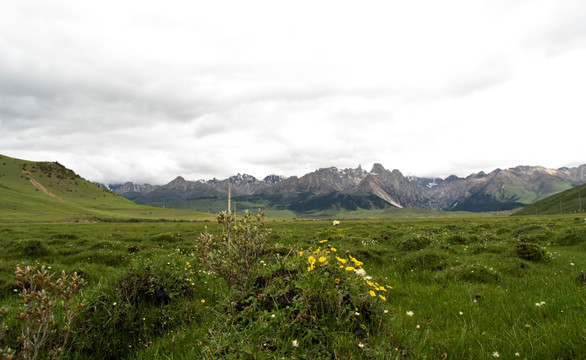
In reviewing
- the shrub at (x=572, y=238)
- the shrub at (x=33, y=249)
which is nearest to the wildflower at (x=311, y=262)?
the shrub at (x=33, y=249)

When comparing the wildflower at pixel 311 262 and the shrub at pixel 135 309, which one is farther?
the shrub at pixel 135 309

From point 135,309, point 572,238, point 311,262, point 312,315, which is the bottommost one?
point 572,238

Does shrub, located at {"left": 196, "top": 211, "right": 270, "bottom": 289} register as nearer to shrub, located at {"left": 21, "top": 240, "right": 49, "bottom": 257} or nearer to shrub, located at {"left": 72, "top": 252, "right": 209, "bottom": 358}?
shrub, located at {"left": 72, "top": 252, "right": 209, "bottom": 358}

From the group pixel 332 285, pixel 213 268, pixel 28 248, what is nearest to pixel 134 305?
pixel 213 268

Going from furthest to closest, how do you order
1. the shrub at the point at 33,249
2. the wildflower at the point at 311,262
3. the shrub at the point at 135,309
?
the shrub at the point at 33,249 → the shrub at the point at 135,309 → the wildflower at the point at 311,262

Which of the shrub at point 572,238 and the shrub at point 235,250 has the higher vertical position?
the shrub at point 235,250

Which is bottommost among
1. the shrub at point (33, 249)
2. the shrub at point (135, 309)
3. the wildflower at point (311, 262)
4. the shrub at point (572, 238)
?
the shrub at point (33, 249)

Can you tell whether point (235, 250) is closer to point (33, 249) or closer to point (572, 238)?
point (33, 249)

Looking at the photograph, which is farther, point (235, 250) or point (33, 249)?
point (33, 249)

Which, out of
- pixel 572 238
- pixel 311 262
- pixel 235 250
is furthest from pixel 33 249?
pixel 572 238

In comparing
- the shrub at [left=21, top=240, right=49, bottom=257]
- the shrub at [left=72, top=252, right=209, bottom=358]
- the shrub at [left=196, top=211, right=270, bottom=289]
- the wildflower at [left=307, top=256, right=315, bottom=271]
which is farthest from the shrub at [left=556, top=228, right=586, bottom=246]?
the shrub at [left=21, top=240, right=49, bottom=257]

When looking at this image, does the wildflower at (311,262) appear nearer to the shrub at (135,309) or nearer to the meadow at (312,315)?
the meadow at (312,315)

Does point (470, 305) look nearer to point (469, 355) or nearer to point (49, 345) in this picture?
point (469, 355)

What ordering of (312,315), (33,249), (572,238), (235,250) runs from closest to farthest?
(312,315) < (235,250) < (572,238) < (33,249)
